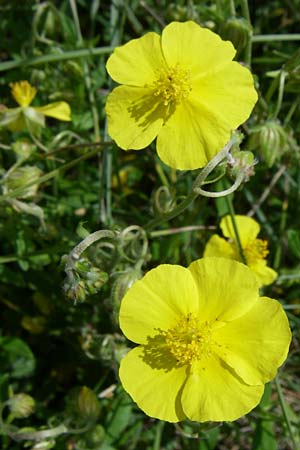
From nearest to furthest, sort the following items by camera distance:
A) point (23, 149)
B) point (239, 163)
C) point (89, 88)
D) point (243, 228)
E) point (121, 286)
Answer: point (239, 163) < point (121, 286) < point (23, 149) < point (243, 228) < point (89, 88)

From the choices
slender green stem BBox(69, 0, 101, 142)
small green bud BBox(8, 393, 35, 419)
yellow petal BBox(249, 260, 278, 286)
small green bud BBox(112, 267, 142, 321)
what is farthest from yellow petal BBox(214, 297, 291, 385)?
slender green stem BBox(69, 0, 101, 142)

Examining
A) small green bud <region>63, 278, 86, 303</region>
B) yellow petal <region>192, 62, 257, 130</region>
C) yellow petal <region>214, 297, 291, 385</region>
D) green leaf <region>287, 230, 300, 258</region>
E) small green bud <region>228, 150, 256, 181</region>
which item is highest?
yellow petal <region>192, 62, 257, 130</region>

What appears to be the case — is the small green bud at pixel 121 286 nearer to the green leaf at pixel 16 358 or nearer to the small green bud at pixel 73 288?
the small green bud at pixel 73 288

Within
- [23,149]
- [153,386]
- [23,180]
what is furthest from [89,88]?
[153,386]

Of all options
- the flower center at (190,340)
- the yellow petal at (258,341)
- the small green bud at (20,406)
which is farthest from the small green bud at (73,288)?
the small green bud at (20,406)

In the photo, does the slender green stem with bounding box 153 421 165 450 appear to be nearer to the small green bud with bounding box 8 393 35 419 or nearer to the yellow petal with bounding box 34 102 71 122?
the small green bud with bounding box 8 393 35 419

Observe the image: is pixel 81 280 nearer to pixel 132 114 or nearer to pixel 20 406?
pixel 132 114
